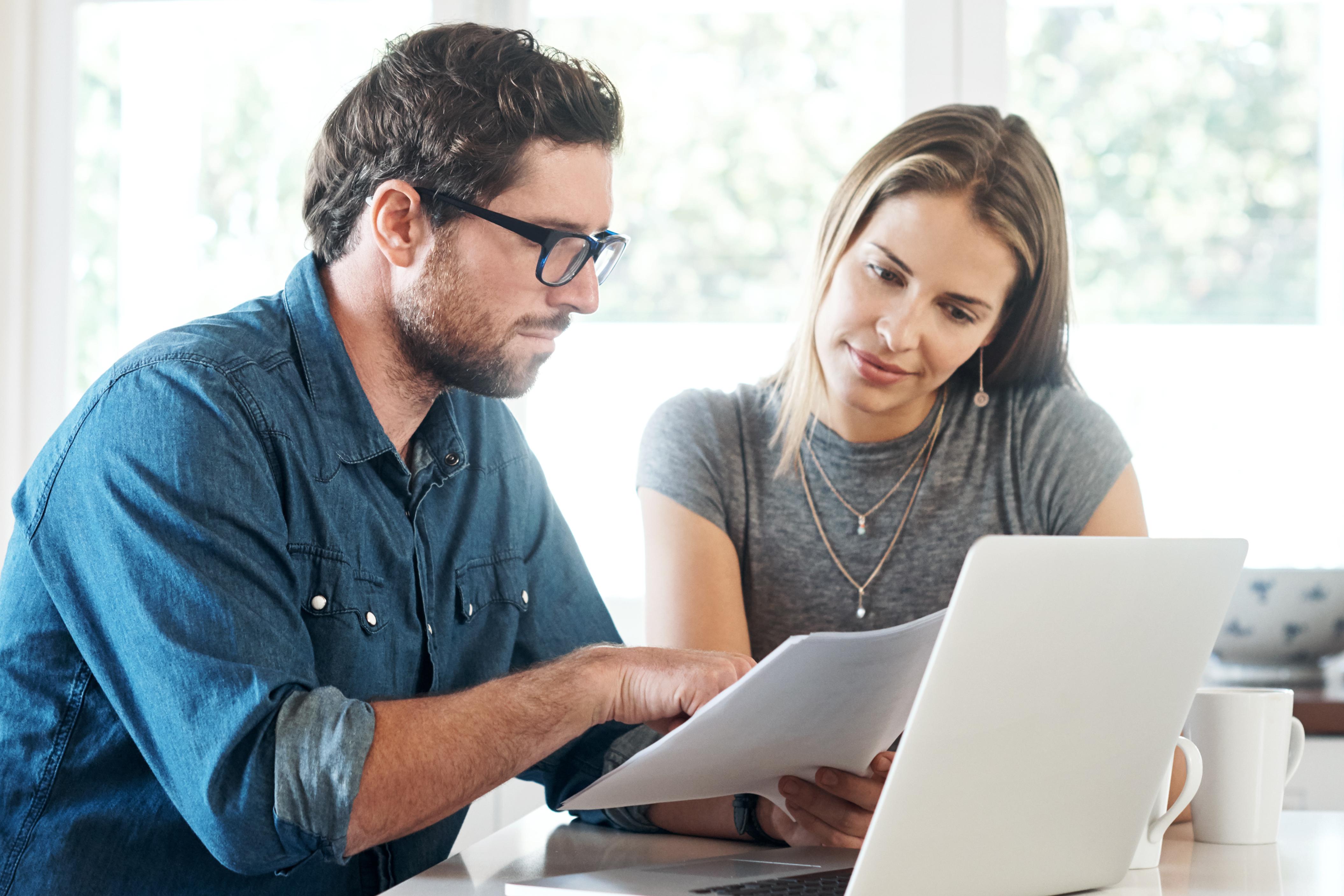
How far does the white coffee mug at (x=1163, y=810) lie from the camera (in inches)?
34.2

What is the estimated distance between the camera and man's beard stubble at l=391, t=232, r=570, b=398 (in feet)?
3.60

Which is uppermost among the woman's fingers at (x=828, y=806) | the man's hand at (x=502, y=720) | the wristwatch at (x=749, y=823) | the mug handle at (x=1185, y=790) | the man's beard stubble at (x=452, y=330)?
the man's beard stubble at (x=452, y=330)

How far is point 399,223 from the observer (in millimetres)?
1114

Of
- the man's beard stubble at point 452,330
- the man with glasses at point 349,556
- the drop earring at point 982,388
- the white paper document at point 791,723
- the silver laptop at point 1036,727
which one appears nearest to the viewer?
the silver laptop at point 1036,727

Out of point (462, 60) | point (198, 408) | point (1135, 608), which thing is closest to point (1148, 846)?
point (1135, 608)

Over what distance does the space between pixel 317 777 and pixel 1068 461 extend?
989 mm

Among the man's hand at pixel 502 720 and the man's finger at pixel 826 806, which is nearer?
the man's hand at pixel 502 720

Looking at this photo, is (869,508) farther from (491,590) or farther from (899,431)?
(491,590)

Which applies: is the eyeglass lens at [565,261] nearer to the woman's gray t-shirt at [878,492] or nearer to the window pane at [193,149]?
the woman's gray t-shirt at [878,492]

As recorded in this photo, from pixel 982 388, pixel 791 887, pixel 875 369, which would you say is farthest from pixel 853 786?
pixel 982 388

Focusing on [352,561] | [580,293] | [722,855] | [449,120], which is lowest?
[722,855]

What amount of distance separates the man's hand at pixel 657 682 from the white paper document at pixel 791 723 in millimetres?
59

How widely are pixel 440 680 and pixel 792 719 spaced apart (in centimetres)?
43

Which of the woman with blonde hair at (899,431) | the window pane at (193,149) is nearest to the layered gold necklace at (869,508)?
the woman with blonde hair at (899,431)
